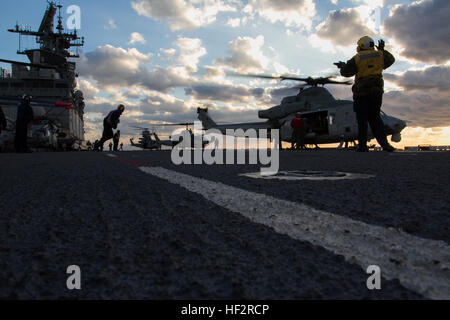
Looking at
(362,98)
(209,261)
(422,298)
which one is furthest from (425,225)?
(362,98)

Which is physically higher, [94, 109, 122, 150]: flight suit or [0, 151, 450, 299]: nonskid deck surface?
[94, 109, 122, 150]: flight suit

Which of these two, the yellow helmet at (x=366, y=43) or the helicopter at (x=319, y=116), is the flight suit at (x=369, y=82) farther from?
the helicopter at (x=319, y=116)

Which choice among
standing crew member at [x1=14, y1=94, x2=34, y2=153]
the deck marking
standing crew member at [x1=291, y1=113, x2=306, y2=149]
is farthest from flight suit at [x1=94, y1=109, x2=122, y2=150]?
the deck marking

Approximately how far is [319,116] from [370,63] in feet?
32.9

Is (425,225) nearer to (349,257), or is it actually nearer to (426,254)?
(426,254)

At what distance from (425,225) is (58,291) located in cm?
125

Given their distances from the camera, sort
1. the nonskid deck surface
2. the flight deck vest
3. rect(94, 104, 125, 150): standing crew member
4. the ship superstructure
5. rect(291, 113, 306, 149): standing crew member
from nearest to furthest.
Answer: the nonskid deck surface < the flight deck vest < rect(94, 104, 125, 150): standing crew member < rect(291, 113, 306, 149): standing crew member < the ship superstructure

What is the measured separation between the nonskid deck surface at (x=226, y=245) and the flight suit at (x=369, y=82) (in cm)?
635

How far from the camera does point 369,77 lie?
25.9ft

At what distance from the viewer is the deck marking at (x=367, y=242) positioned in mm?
811

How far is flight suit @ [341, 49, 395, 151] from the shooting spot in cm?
788

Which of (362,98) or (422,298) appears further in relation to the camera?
(362,98)

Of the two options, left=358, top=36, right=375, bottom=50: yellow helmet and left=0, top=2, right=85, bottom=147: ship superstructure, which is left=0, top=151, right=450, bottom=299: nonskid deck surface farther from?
left=0, top=2, right=85, bottom=147: ship superstructure

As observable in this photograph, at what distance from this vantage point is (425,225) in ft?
4.45
